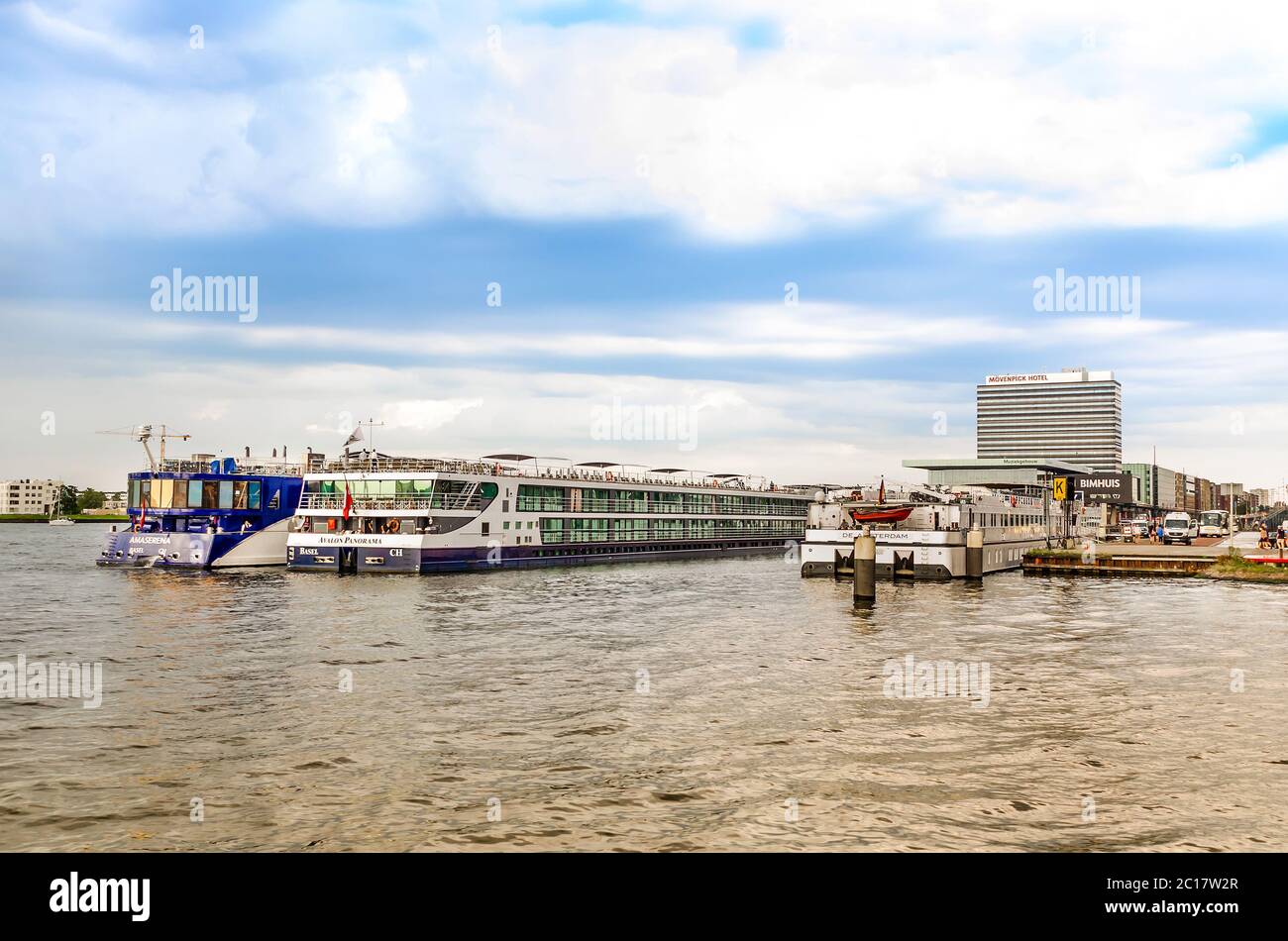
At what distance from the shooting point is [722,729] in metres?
21.0

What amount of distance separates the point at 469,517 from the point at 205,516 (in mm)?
23739

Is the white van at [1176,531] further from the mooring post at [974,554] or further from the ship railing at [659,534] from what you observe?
the mooring post at [974,554]

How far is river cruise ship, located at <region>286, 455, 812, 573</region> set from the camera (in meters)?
71.1

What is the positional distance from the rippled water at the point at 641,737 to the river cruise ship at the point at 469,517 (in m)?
28.5

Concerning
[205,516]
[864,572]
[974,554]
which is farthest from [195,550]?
[974,554]

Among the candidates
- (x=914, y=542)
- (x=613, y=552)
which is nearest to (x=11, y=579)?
(x=613, y=552)

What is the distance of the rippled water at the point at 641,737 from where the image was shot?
1447 cm

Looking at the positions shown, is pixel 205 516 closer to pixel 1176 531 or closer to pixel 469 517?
pixel 469 517

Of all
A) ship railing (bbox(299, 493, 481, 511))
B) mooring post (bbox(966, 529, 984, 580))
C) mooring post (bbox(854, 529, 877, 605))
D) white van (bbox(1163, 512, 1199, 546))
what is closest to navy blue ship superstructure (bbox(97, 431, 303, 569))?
ship railing (bbox(299, 493, 481, 511))

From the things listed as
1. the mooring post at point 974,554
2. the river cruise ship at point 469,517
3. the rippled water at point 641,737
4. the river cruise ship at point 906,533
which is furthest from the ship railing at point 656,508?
the rippled water at point 641,737

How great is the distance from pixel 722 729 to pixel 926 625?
23.0 metres
